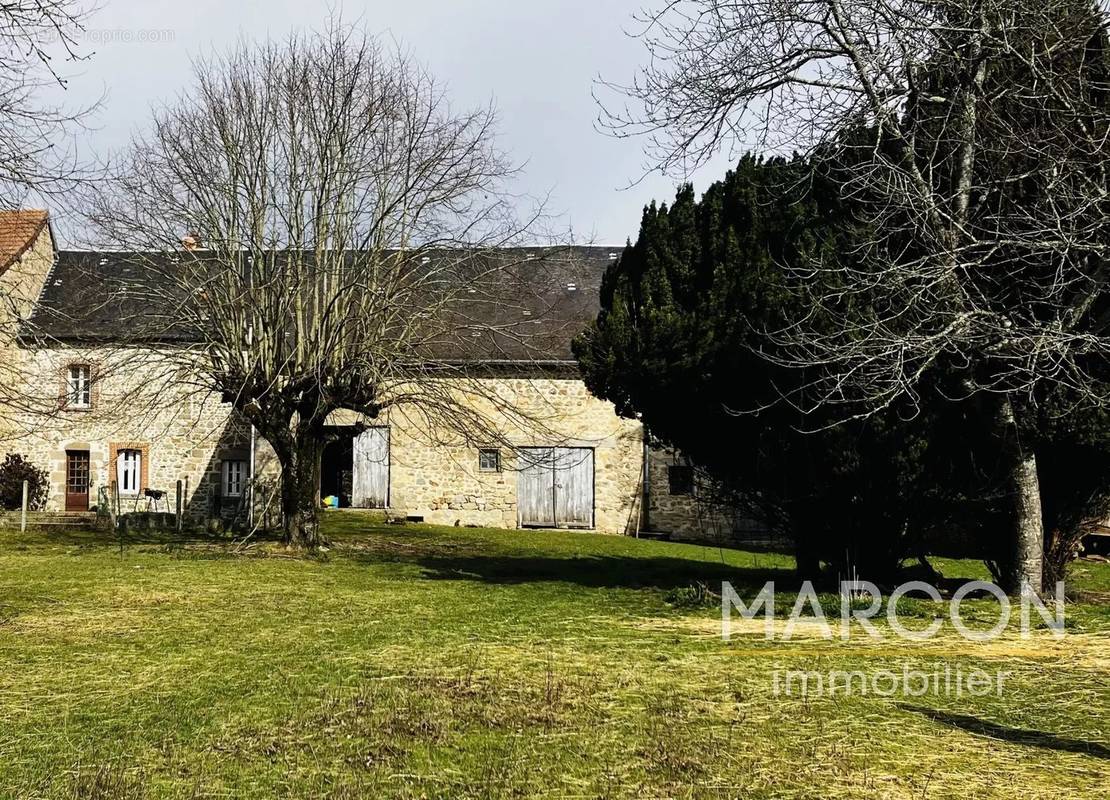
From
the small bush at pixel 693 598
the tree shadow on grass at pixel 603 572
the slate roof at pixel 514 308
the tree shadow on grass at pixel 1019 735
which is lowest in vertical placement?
the tree shadow on grass at pixel 603 572

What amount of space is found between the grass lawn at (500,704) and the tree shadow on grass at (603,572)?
144 cm

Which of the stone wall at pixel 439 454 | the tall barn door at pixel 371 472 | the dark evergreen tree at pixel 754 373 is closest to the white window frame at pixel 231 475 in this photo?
the stone wall at pixel 439 454

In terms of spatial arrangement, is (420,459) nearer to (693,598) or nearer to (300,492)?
(300,492)

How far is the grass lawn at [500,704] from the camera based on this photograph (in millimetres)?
4730

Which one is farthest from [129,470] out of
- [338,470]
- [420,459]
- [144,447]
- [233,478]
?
[420,459]

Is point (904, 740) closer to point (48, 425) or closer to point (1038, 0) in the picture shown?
point (1038, 0)

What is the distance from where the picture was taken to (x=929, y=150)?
1060cm

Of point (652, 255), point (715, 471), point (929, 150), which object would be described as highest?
point (929, 150)

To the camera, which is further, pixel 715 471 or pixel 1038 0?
pixel 715 471

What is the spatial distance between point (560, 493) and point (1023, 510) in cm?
1535

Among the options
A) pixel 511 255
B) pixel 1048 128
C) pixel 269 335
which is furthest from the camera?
pixel 511 255

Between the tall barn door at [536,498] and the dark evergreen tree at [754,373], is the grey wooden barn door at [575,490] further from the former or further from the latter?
the dark evergreen tree at [754,373]

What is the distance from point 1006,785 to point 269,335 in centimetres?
1356

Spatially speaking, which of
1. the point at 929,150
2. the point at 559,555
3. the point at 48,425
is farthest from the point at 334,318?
the point at 48,425
